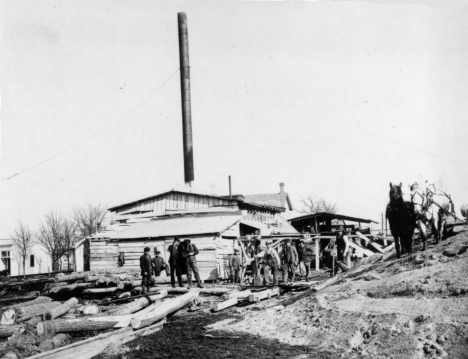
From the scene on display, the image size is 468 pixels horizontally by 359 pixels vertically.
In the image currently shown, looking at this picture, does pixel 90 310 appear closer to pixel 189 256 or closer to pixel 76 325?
pixel 76 325

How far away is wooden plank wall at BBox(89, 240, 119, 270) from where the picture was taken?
2530cm

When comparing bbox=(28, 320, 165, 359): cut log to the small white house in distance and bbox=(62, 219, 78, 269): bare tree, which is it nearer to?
bbox=(62, 219, 78, 269): bare tree

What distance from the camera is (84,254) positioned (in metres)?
33.4

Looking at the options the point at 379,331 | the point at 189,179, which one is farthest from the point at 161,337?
the point at 189,179

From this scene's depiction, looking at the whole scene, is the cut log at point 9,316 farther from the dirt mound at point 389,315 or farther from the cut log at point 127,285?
the cut log at point 127,285

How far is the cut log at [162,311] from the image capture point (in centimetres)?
911

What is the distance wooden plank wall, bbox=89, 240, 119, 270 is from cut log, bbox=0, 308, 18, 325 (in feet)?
46.9

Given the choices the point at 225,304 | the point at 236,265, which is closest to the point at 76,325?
the point at 225,304

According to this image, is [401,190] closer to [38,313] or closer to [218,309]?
[218,309]

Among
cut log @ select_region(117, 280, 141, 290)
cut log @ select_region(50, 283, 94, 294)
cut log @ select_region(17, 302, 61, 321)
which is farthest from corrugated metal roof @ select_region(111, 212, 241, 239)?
cut log @ select_region(17, 302, 61, 321)

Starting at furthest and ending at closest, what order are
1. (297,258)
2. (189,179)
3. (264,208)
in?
(264,208)
(189,179)
(297,258)

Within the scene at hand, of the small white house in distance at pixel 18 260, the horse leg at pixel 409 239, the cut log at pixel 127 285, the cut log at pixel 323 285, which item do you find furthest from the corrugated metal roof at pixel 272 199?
the horse leg at pixel 409 239

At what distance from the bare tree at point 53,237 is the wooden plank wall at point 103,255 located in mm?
19435

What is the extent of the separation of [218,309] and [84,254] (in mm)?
24670
